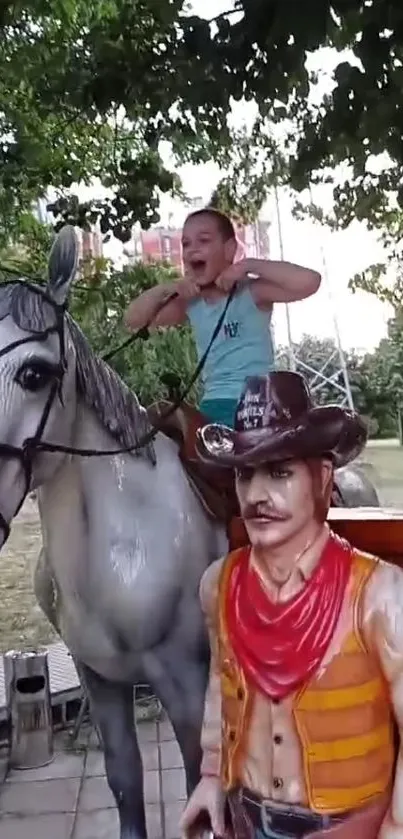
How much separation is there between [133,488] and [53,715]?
1976mm

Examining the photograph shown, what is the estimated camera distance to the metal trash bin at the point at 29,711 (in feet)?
9.50

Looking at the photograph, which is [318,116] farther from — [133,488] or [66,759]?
[66,759]

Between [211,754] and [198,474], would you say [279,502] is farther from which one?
[198,474]

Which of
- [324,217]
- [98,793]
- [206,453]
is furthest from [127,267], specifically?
[206,453]

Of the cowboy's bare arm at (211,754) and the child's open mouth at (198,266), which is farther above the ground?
the child's open mouth at (198,266)

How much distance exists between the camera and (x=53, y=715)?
10.7 feet

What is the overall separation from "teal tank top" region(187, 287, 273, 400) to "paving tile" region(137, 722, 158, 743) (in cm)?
175

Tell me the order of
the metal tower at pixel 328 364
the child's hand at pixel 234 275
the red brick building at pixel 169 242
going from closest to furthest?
the child's hand at pixel 234 275 → the metal tower at pixel 328 364 → the red brick building at pixel 169 242

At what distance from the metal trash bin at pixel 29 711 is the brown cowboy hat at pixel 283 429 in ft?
7.10

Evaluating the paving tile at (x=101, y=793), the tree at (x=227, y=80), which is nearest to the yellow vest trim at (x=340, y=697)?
the tree at (x=227, y=80)

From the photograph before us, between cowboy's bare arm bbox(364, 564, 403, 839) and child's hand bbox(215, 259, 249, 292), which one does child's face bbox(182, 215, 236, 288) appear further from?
cowboy's bare arm bbox(364, 564, 403, 839)

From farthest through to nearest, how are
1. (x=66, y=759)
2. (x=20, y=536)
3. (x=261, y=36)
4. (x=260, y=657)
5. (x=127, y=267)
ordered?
(x=20, y=536)
(x=127, y=267)
(x=66, y=759)
(x=261, y=36)
(x=260, y=657)

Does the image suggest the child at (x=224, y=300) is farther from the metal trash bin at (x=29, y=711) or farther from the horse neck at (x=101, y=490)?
the metal trash bin at (x=29, y=711)

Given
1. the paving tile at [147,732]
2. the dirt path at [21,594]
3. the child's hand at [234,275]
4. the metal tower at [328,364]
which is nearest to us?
the child's hand at [234,275]
